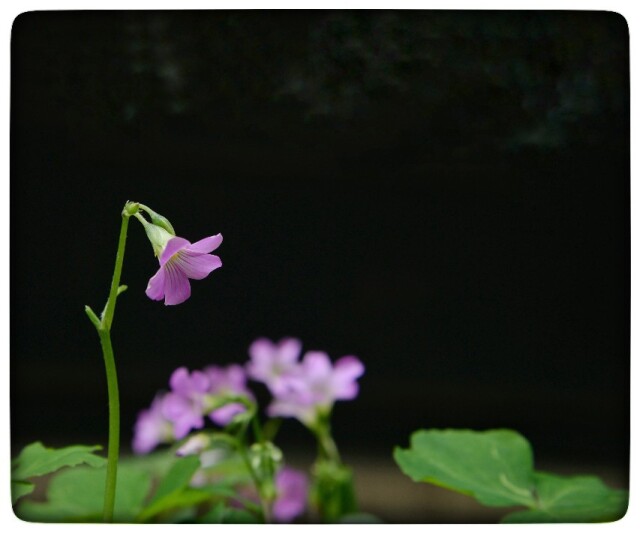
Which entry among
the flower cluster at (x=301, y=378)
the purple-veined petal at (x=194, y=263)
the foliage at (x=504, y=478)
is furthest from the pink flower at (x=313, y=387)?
the purple-veined petal at (x=194, y=263)

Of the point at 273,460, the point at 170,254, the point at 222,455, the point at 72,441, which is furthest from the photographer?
the point at 72,441

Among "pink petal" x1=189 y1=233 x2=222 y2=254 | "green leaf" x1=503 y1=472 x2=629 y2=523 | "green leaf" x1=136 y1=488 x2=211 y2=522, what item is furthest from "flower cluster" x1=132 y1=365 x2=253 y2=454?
"green leaf" x1=503 y1=472 x2=629 y2=523

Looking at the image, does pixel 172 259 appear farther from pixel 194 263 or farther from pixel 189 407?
pixel 189 407

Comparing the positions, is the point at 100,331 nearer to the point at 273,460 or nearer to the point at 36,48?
the point at 273,460

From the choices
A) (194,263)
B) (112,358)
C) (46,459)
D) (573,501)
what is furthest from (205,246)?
(573,501)

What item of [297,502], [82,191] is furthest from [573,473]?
[82,191]

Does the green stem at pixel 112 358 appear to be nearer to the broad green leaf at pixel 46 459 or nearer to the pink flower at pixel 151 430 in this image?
the broad green leaf at pixel 46 459
